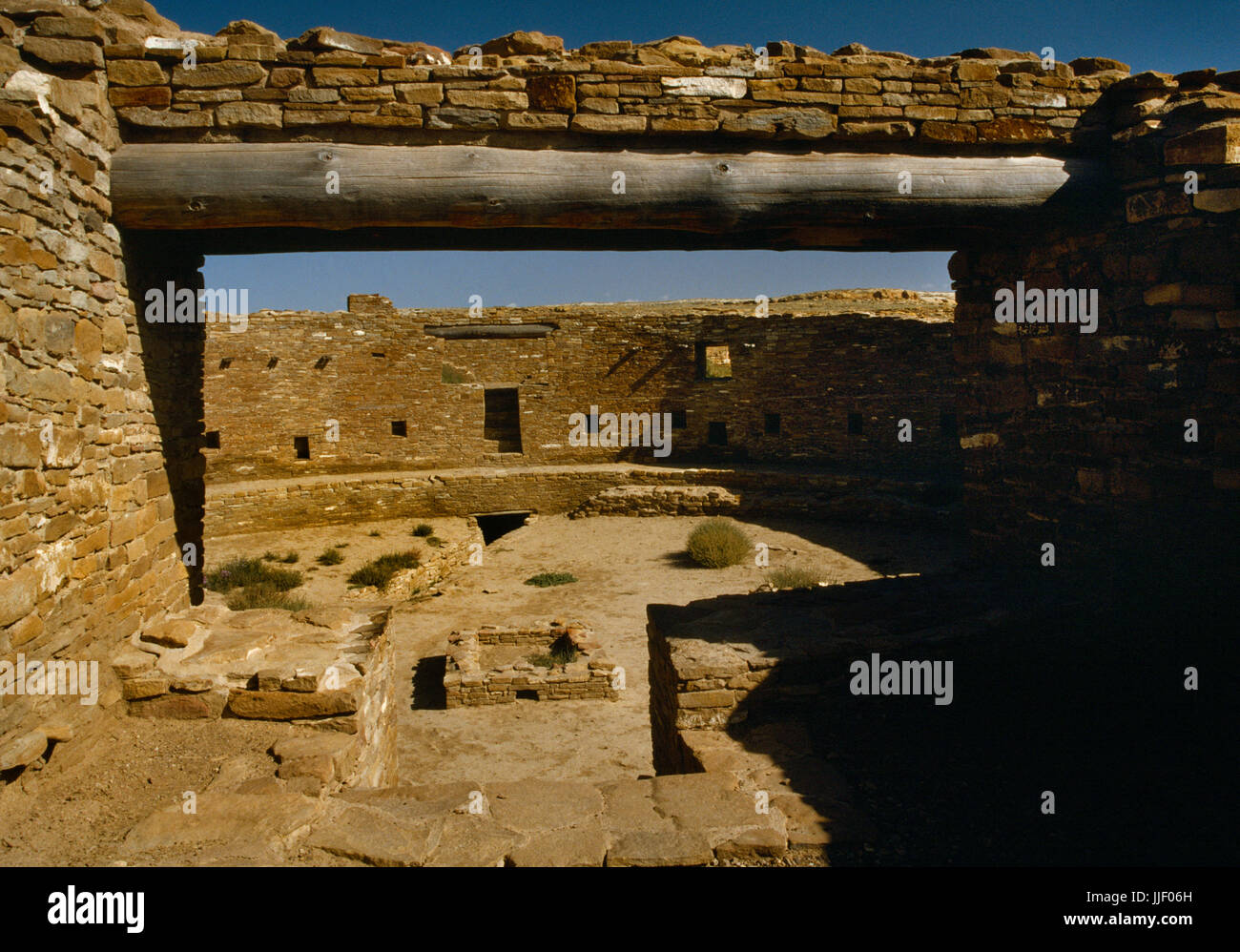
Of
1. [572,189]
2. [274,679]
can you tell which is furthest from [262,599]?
[572,189]

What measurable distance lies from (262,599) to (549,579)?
423cm

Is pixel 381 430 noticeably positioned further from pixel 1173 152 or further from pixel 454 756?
pixel 1173 152

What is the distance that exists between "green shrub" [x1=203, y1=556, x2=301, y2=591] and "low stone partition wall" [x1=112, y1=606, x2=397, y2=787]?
6.76m

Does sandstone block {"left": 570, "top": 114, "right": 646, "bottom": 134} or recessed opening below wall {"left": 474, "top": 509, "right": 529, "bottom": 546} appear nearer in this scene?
sandstone block {"left": 570, "top": 114, "right": 646, "bottom": 134}

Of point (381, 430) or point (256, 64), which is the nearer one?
point (256, 64)

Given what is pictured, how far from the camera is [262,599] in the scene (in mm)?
9945

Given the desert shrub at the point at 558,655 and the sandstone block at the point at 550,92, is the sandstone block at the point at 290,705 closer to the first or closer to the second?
the sandstone block at the point at 550,92

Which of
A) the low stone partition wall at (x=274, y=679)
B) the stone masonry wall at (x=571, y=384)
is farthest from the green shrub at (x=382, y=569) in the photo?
the low stone partition wall at (x=274, y=679)

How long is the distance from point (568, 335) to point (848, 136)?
1423 centimetres

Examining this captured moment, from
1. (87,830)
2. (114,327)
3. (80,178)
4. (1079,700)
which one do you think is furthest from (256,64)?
(1079,700)

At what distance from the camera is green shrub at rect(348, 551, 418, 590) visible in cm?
1183

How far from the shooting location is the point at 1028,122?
480 cm

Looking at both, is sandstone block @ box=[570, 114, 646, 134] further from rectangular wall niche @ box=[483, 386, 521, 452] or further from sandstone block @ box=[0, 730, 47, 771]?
rectangular wall niche @ box=[483, 386, 521, 452]

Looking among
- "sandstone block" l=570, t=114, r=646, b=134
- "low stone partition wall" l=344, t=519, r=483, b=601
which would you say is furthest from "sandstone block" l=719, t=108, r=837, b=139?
"low stone partition wall" l=344, t=519, r=483, b=601
